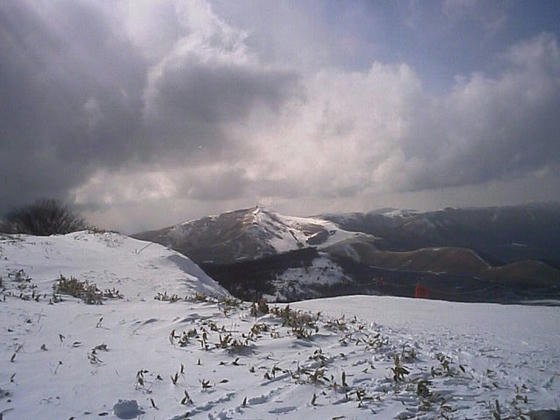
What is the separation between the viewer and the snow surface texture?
124 inches

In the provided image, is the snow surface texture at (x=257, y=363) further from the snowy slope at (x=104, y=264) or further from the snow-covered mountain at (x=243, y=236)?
the snow-covered mountain at (x=243, y=236)

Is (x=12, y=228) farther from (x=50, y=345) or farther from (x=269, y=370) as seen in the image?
(x=269, y=370)

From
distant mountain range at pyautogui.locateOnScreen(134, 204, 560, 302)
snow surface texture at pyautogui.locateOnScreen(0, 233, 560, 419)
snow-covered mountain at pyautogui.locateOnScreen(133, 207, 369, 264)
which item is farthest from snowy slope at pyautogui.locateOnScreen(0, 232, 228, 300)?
snow-covered mountain at pyautogui.locateOnScreen(133, 207, 369, 264)

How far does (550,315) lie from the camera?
30.5 feet

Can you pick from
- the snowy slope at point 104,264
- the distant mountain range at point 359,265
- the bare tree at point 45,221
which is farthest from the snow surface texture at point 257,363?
the bare tree at point 45,221

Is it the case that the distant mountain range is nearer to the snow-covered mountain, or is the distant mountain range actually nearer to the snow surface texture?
the snow-covered mountain

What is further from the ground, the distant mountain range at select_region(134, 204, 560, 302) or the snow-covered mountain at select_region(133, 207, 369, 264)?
the snow-covered mountain at select_region(133, 207, 369, 264)

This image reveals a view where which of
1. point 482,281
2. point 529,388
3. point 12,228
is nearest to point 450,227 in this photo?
point 482,281

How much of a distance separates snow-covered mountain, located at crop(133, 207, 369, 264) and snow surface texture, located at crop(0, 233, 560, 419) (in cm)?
9421

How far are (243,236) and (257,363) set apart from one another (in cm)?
12577

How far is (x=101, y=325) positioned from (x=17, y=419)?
10.5ft

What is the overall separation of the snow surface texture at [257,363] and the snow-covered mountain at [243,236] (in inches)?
3709

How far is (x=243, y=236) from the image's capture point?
5084 inches

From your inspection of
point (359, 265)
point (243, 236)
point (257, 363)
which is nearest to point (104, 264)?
point (257, 363)
